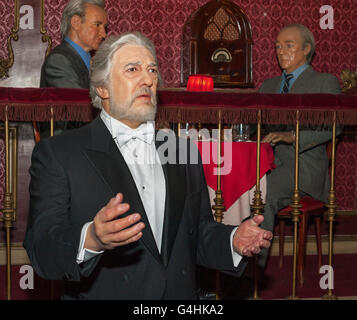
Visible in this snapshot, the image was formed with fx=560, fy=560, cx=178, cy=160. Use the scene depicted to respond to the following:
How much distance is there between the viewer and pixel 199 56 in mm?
5801

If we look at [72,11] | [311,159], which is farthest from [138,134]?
[72,11]

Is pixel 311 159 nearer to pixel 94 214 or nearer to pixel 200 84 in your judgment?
pixel 200 84

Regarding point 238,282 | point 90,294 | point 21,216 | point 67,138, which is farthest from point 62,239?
point 21,216

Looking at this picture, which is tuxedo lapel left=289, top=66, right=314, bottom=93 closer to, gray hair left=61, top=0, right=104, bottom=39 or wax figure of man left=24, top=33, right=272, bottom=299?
gray hair left=61, top=0, right=104, bottom=39

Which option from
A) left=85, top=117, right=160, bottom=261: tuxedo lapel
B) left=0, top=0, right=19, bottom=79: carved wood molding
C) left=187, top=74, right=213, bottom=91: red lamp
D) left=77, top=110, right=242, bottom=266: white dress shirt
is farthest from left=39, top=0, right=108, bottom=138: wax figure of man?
left=85, top=117, right=160, bottom=261: tuxedo lapel

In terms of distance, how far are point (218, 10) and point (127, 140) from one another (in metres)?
4.04

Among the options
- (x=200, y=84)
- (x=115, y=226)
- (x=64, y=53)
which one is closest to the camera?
(x=115, y=226)

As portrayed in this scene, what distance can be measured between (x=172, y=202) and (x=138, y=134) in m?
0.30

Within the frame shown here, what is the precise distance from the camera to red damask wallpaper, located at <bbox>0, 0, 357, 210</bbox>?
225 inches

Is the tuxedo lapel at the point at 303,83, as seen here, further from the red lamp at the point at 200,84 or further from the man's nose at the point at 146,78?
the man's nose at the point at 146,78

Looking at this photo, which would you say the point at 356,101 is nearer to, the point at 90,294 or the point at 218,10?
the point at 90,294

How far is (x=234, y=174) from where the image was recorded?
3568 millimetres

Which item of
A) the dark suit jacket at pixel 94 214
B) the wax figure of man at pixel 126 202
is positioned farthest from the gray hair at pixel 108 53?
the dark suit jacket at pixel 94 214

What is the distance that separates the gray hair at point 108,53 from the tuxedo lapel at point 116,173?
0.26 metres
